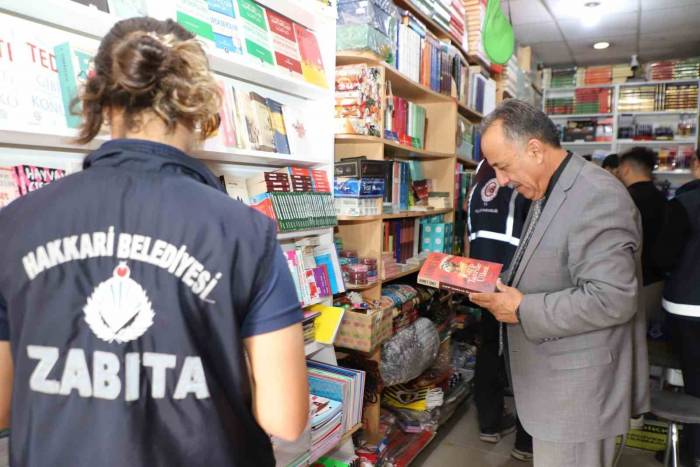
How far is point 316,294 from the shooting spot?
2.13m

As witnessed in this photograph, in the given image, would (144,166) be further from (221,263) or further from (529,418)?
Result: (529,418)

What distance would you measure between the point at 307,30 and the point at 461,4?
207 cm

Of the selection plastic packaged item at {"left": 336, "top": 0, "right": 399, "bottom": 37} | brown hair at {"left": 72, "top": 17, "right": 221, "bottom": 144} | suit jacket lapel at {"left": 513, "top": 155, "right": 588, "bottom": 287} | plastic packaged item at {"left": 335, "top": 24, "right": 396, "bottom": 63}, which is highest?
plastic packaged item at {"left": 336, "top": 0, "right": 399, "bottom": 37}

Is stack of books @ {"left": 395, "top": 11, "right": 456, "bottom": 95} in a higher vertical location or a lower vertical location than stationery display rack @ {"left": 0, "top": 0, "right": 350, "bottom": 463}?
higher

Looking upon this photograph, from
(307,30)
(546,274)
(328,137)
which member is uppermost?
(307,30)

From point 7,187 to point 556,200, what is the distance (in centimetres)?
150

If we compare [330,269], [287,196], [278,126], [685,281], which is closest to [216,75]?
[278,126]

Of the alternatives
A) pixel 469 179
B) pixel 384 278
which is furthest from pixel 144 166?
pixel 469 179

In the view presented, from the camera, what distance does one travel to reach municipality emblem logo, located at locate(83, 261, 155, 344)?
767 millimetres

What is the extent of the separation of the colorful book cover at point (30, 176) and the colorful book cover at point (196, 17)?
62 cm

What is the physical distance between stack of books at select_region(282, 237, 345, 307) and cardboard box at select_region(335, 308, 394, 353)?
0.15 metres

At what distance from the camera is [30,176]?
1.28 metres

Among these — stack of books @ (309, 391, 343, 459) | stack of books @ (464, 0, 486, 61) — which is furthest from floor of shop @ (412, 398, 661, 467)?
stack of books @ (464, 0, 486, 61)

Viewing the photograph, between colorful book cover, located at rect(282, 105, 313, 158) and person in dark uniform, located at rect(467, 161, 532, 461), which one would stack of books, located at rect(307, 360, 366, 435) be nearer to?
person in dark uniform, located at rect(467, 161, 532, 461)
